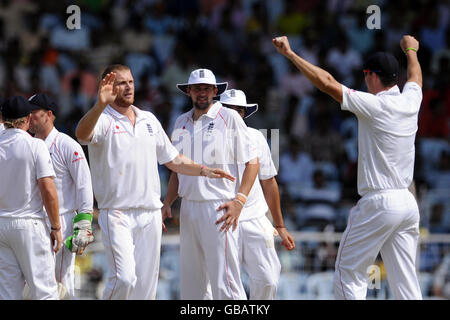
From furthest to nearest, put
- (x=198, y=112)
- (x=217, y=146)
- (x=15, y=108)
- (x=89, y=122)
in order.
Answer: (x=198, y=112) < (x=217, y=146) < (x=15, y=108) < (x=89, y=122)

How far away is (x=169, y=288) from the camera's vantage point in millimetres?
11422

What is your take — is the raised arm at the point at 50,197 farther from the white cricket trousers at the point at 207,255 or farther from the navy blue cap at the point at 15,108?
the white cricket trousers at the point at 207,255

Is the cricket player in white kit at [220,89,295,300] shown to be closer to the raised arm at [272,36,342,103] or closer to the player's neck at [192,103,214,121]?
the player's neck at [192,103,214,121]

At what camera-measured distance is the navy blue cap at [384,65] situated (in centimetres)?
744

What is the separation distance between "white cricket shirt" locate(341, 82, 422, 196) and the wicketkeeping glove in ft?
7.87

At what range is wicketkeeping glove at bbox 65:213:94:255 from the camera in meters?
7.75

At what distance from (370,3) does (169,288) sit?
7.91 meters

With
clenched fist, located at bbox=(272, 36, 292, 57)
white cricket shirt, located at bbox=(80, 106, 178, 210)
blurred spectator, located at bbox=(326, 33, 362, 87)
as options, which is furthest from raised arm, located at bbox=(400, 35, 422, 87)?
blurred spectator, located at bbox=(326, 33, 362, 87)

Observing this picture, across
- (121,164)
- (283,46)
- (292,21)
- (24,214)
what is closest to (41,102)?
(121,164)

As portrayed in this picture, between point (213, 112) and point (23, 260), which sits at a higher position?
point (213, 112)

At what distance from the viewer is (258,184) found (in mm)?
8961

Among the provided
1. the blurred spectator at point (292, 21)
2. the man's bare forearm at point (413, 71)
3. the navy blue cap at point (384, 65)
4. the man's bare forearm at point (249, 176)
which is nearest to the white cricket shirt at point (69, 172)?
the man's bare forearm at point (249, 176)

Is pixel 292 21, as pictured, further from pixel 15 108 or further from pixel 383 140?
pixel 15 108

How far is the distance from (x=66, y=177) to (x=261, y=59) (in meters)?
8.52
